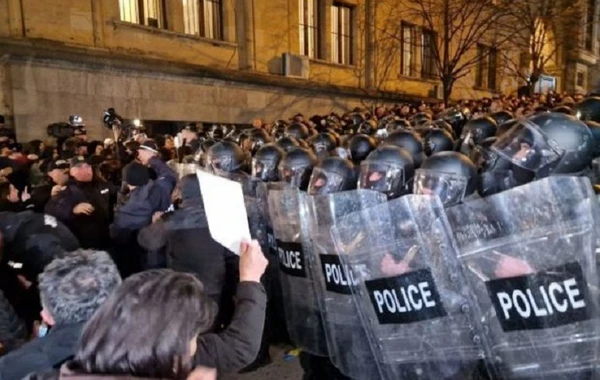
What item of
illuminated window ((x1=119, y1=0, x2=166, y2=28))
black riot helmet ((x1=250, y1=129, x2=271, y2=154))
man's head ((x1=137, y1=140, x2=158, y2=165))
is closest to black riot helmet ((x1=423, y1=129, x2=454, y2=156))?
black riot helmet ((x1=250, y1=129, x2=271, y2=154))

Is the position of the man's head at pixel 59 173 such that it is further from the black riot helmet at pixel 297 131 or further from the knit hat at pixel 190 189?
the black riot helmet at pixel 297 131

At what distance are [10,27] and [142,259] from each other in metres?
7.69

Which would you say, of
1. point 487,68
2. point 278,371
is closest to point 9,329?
point 278,371

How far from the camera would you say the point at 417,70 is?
22469mm

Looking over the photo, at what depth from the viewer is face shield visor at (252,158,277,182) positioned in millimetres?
4797

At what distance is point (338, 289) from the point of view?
115 inches

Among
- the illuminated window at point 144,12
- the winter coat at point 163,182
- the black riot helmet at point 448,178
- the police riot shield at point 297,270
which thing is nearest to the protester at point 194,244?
the police riot shield at point 297,270

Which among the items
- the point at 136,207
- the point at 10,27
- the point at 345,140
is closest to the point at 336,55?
the point at 10,27

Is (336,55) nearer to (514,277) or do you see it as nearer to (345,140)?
(345,140)

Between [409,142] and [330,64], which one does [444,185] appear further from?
[330,64]

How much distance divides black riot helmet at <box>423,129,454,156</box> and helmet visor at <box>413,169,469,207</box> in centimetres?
211

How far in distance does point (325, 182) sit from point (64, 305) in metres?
2.19

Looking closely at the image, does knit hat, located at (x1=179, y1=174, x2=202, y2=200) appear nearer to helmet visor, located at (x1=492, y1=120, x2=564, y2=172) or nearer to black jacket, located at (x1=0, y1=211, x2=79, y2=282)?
black jacket, located at (x1=0, y1=211, x2=79, y2=282)

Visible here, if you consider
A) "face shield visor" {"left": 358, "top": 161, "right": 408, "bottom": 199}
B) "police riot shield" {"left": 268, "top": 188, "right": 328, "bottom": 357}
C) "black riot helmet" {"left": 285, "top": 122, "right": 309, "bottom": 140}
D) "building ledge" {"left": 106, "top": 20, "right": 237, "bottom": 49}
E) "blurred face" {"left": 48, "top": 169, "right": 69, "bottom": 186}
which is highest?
"building ledge" {"left": 106, "top": 20, "right": 237, "bottom": 49}
